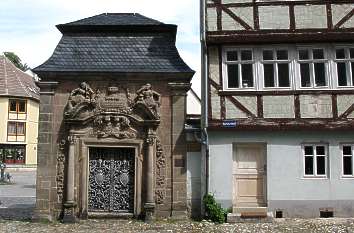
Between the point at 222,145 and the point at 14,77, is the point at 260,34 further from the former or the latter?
the point at 14,77

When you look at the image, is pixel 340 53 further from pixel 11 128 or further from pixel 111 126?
pixel 11 128

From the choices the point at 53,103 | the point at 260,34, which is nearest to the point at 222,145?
the point at 260,34

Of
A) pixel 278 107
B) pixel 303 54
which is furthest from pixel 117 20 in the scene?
pixel 303 54

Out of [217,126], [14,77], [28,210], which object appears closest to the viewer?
[217,126]

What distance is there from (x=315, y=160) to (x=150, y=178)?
5.34m

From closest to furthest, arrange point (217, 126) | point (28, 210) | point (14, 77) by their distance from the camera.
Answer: point (217, 126), point (28, 210), point (14, 77)

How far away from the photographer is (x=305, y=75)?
1603 cm

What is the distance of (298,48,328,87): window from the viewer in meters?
15.9

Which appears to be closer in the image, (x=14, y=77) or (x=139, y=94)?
(x=139, y=94)

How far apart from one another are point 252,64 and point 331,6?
3221mm

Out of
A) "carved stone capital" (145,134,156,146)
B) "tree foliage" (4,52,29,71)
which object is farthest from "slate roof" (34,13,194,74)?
"tree foliage" (4,52,29,71)

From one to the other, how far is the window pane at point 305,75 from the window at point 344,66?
3.07 feet

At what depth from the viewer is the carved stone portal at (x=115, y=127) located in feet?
51.9

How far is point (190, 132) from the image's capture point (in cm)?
1608
